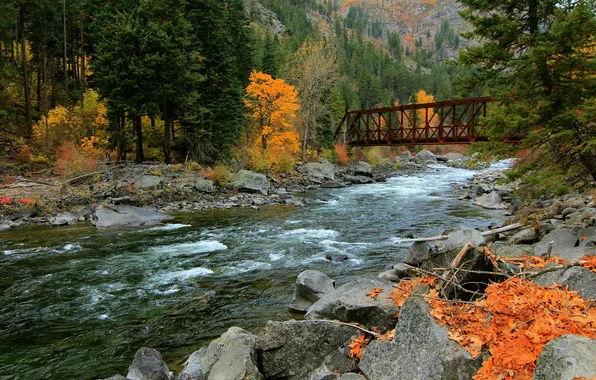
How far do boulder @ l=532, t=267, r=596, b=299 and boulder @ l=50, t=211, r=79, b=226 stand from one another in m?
19.2

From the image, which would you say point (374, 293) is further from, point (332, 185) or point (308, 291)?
point (332, 185)

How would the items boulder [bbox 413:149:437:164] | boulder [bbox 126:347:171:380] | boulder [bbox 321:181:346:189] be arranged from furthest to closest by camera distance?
1. boulder [bbox 413:149:437:164]
2. boulder [bbox 321:181:346:189]
3. boulder [bbox 126:347:171:380]

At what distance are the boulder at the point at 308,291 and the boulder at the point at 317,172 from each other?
2896 cm

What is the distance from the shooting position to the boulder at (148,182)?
23.8m

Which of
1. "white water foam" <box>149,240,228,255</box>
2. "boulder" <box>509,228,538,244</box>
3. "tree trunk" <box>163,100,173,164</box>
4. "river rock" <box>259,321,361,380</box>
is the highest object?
"tree trunk" <box>163,100,173,164</box>

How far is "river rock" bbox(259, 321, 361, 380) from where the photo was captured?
5359mm

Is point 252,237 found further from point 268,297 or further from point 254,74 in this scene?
point 254,74

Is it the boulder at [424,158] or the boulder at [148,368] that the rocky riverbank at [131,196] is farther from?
the boulder at [424,158]

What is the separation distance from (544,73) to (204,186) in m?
21.5

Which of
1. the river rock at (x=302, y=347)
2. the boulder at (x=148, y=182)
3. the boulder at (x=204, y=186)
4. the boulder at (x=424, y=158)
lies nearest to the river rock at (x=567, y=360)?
the river rock at (x=302, y=347)

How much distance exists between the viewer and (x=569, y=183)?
9.99m

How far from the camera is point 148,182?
2428cm

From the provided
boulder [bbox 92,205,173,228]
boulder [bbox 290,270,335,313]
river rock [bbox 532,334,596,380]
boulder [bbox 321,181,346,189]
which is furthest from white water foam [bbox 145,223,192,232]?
boulder [bbox 321,181,346,189]

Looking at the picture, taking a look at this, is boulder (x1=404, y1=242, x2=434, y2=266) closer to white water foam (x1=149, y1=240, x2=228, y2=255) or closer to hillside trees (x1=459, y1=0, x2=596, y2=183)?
hillside trees (x1=459, y1=0, x2=596, y2=183)
